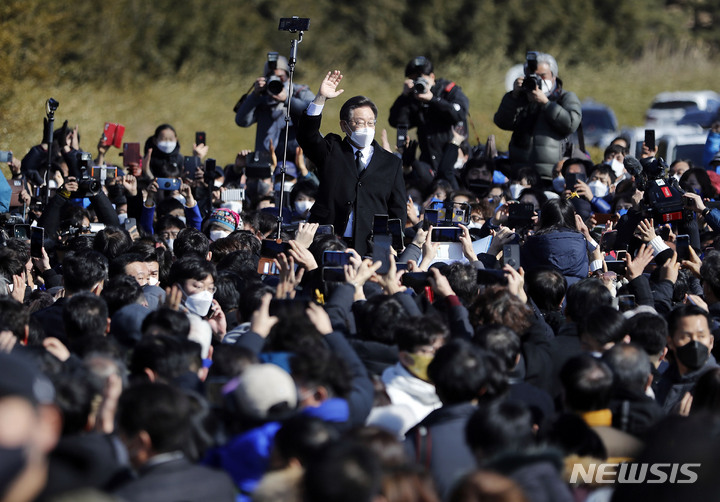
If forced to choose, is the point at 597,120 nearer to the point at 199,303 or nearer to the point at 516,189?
the point at 516,189

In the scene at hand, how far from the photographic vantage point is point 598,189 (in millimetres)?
11453

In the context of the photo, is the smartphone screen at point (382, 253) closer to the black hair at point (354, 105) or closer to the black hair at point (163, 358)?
the black hair at point (354, 105)

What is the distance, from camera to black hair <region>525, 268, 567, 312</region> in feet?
22.9

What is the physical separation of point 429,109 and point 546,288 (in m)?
6.10

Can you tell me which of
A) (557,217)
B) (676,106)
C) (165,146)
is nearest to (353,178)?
(557,217)

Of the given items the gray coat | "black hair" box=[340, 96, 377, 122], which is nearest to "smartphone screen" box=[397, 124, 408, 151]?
the gray coat

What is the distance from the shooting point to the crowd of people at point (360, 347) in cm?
412

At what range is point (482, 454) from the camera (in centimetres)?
441

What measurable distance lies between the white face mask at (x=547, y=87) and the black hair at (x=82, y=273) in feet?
20.2

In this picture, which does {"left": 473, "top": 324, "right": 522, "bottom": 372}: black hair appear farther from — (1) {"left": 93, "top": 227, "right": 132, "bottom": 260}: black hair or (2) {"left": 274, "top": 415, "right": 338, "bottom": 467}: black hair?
(1) {"left": 93, "top": 227, "right": 132, "bottom": 260}: black hair

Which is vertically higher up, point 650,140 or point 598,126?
point 598,126

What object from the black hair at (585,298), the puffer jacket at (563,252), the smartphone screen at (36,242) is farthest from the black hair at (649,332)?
the smartphone screen at (36,242)

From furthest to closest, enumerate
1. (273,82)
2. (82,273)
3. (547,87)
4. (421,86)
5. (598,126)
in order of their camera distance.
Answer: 1. (598,126)
2. (421,86)
3. (547,87)
4. (273,82)
5. (82,273)

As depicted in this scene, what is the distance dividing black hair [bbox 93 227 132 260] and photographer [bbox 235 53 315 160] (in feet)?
10.9
